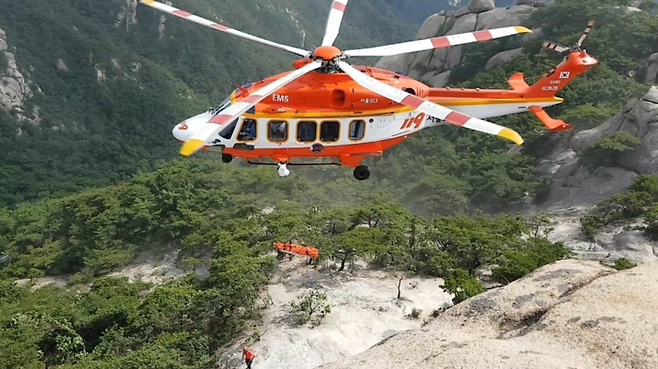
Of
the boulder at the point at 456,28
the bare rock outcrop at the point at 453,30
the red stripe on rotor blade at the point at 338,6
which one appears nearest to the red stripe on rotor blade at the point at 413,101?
the red stripe on rotor blade at the point at 338,6

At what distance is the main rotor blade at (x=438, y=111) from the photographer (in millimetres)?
9188

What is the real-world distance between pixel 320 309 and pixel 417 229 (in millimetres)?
5672

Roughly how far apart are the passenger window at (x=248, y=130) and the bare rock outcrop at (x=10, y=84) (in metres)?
75.1

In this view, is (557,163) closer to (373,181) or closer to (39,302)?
(373,181)

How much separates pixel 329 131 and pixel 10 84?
79711mm

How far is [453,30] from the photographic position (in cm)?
4925

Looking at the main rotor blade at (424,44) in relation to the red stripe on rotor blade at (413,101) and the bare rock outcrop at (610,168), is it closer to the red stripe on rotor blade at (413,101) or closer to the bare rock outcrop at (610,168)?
the red stripe on rotor blade at (413,101)

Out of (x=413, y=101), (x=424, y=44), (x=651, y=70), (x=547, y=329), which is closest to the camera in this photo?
(x=547, y=329)

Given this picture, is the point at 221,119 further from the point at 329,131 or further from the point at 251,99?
the point at 329,131

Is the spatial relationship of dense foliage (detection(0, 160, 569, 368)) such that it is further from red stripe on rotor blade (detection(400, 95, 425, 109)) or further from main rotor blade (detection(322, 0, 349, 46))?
main rotor blade (detection(322, 0, 349, 46))

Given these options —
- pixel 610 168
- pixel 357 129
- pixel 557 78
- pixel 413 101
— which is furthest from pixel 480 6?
pixel 413 101

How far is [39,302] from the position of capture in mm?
20531

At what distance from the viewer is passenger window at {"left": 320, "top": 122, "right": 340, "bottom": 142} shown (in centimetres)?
1405

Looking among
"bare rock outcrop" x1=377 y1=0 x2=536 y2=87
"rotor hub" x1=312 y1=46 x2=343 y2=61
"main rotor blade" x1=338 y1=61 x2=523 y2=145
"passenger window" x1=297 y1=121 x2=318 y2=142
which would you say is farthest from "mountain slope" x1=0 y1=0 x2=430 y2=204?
"main rotor blade" x1=338 y1=61 x2=523 y2=145
